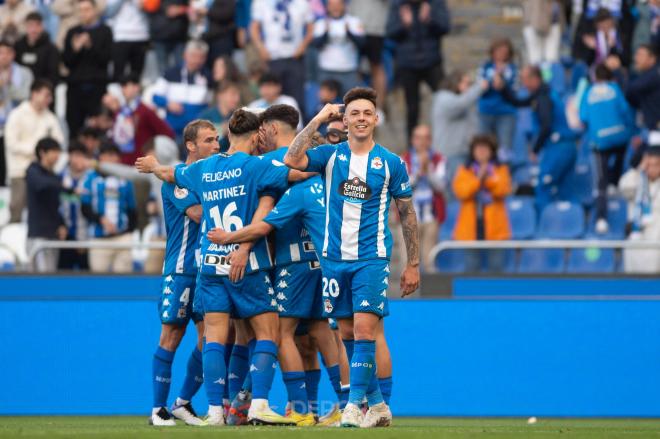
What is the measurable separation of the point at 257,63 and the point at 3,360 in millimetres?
6480

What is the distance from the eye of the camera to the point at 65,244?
15.4 metres

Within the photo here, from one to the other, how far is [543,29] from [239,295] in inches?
429

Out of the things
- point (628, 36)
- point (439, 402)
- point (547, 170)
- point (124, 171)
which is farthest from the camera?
point (628, 36)

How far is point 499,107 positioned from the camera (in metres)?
19.1

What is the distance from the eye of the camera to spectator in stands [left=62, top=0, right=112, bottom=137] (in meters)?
20.0

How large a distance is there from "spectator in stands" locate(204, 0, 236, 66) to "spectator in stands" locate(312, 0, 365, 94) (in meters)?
1.43

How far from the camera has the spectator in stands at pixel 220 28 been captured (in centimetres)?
1985

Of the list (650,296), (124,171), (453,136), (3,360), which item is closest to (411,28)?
(453,136)

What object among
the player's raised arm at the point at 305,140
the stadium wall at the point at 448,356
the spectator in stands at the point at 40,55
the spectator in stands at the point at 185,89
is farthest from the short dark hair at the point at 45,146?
the player's raised arm at the point at 305,140

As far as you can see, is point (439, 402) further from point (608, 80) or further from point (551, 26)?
point (551, 26)

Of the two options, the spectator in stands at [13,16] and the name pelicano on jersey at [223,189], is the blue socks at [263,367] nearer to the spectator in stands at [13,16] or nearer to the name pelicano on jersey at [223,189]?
the name pelicano on jersey at [223,189]

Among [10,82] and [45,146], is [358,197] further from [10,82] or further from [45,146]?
[10,82]

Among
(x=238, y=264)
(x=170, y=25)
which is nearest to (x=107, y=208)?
(x=170, y=25)

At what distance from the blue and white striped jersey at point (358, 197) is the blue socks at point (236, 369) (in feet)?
4.26
